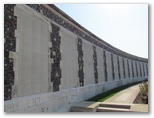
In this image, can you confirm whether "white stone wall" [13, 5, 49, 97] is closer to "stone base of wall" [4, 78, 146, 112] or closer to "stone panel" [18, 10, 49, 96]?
→ "stone panel" [18, 10, 49, 96]

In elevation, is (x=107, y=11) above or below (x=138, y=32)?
above

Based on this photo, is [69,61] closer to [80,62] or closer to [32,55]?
[80,62]

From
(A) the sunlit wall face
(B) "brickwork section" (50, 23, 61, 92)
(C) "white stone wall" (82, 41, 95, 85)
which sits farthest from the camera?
(C) "white stone wall" (82, 41, 95, 85)

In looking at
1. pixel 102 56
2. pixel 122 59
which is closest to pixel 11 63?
pixel 102 56

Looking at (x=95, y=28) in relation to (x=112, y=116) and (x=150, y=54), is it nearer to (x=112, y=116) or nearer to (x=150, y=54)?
(x=150, y=54)

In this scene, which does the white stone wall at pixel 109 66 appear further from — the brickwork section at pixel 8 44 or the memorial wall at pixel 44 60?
the brickwork section at pixel 8 44

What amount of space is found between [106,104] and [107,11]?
312cm

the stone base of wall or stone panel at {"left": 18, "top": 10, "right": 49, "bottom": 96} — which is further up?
stone panel at {"left": 18, "top": 10, "right": 49, "bottom": 96}

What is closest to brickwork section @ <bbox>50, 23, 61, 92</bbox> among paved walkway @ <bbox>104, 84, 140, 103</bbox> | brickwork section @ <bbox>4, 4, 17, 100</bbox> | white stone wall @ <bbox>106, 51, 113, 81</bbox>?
Result: brickwork section @ <bbox>4, 4, 17, 100</bbox>

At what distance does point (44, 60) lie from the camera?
5125 mm

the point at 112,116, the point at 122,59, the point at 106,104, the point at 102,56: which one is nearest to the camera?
the point at 112,116

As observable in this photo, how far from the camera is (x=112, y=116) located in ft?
15.8

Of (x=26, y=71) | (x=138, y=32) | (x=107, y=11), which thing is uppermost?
(x=107, y=11)

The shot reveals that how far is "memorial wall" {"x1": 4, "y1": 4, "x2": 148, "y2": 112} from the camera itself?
13.2 feet
